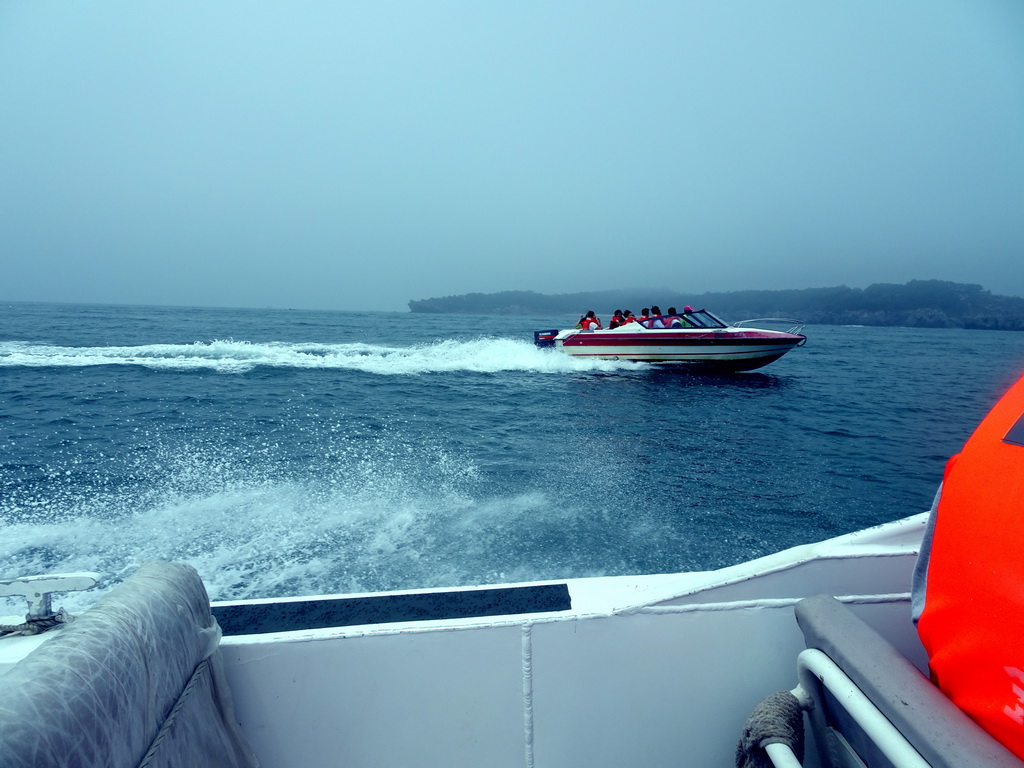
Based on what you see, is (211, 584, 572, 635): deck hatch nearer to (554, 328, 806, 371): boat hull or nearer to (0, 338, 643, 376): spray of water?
(0, 338, 643, 376): spray of water

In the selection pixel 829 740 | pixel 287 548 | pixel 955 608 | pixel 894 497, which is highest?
pixel 955 608

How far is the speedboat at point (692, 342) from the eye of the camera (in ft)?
50.6

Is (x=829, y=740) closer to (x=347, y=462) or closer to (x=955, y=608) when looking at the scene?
(x=955, y=608)

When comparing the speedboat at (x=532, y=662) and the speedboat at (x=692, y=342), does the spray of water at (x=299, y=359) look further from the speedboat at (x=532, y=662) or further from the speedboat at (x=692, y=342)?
the speedboat at (x=532, y=662)

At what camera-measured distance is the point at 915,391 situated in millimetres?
16281

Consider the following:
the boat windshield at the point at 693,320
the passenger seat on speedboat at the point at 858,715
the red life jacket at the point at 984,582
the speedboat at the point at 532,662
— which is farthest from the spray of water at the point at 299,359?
the red life jacket at the point at 984,582

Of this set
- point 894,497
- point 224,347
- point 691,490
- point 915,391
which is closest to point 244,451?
point 691,490

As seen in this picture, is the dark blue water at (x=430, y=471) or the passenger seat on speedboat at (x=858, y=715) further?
the dark blue water at (x=430, y=471)

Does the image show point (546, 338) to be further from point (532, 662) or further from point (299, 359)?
point (532, 662)

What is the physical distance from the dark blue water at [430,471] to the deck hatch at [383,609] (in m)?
2.08

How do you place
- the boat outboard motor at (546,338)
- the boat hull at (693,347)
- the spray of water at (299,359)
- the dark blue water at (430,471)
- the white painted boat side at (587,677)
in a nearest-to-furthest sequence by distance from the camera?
the white painted boat side at (587,677)
the dark blue water at (430,471)
the boat hull at (693,347)
the spray of water at (299,359)
the boat outboard motor at (546,338)

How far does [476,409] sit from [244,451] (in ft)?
15.1

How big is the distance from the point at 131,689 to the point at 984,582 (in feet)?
5.17

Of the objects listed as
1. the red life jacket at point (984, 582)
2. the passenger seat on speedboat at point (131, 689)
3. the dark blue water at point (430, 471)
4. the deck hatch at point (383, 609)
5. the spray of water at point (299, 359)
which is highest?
the red life jacket at point (984, 582)
